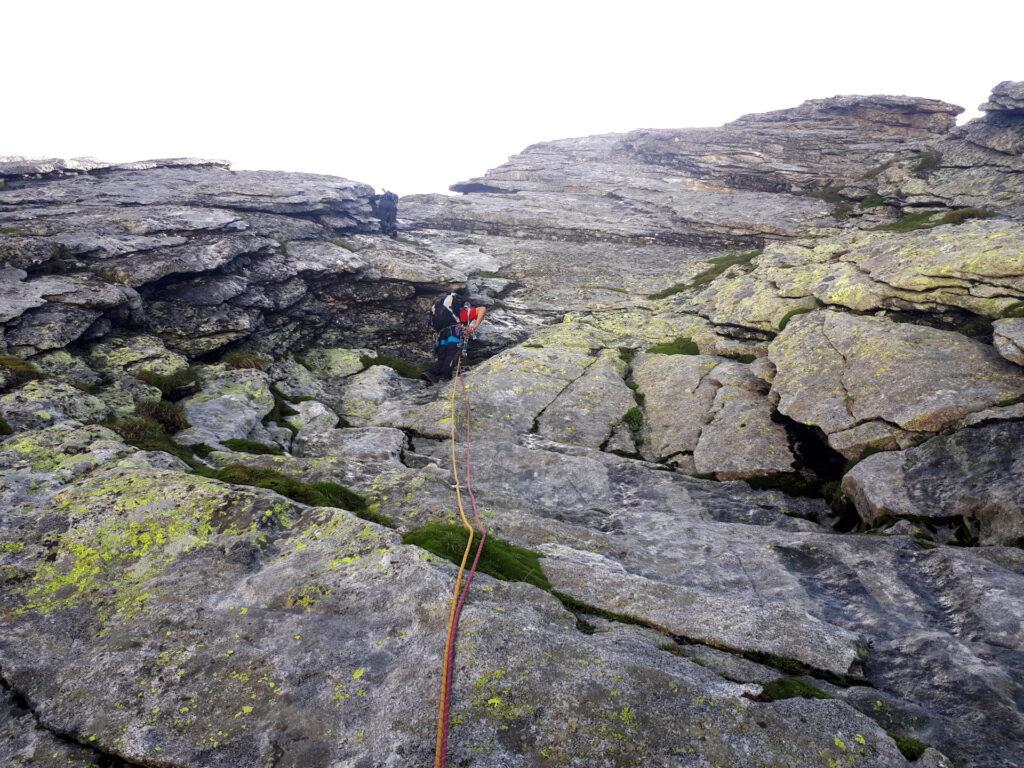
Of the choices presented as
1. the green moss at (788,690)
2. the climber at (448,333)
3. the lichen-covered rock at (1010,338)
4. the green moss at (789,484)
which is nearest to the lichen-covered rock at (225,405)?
the climber at (448,333)

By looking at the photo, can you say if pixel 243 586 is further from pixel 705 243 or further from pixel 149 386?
pixel 705 243

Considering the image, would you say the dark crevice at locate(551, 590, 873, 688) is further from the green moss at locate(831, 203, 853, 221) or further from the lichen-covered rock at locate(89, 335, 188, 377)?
the green moss at locate(831, 203, 853, 221)

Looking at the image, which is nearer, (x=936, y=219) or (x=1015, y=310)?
(x=1015, y=310)

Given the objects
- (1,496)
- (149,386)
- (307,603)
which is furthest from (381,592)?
(149,386)

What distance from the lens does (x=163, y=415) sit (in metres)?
17.4

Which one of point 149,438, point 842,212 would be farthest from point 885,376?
point 842,212

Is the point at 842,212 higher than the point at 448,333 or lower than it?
higher

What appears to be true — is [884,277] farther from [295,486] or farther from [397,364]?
[295,486]

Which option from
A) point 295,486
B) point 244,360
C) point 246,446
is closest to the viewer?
point 295,486

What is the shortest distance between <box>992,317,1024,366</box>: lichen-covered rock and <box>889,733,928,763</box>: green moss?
14073mm

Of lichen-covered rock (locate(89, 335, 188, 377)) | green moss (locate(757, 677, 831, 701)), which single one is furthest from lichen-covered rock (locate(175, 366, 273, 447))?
green moss (locate(757, 677, 831, 701))

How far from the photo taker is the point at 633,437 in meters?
21.3

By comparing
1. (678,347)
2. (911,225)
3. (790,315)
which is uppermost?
(911,225)

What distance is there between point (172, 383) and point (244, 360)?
13.3ft
